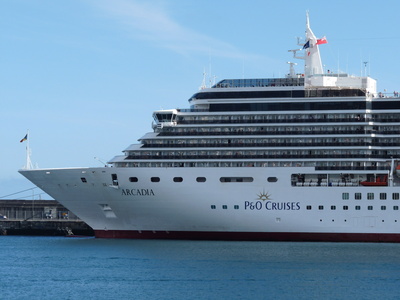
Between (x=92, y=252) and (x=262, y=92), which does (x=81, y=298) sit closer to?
(x=92, y=252)

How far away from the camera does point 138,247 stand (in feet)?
178

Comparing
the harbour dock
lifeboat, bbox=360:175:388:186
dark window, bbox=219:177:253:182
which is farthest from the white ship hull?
the harbour dock

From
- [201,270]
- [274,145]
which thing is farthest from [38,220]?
[201,270]

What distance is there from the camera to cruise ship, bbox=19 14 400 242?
55.9 meters

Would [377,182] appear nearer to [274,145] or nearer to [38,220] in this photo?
[274,145]

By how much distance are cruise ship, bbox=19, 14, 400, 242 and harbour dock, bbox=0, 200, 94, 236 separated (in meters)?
18.5

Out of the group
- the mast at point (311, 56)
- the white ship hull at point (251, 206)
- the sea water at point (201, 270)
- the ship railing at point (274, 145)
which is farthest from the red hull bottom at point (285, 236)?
the mast at point (311, 56)

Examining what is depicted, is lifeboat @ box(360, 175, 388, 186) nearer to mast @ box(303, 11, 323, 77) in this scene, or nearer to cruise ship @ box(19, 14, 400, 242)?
cruise ship @ box(19, 14, 400, 242)

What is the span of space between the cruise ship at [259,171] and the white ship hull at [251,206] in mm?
59

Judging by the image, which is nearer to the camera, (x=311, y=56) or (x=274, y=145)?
(x=274, y=145)

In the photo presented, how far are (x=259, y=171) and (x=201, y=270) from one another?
42.0 ft

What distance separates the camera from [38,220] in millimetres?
81625

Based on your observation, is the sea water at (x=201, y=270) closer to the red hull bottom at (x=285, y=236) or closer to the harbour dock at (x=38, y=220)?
the red hull bottom at (x=285, y=236)

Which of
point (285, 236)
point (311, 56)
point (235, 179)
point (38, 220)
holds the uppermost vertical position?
point (311, 56)
